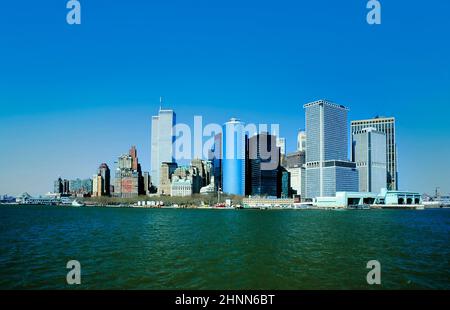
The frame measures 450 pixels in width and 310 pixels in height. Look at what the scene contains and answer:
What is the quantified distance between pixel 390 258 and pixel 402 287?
9980 mm

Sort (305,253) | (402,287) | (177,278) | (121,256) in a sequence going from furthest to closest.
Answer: (305,253) < (121,256) < (177,278) < (402,287)

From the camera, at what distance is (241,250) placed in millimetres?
36250

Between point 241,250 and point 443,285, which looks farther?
point 241,250

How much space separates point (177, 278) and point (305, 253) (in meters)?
14.4

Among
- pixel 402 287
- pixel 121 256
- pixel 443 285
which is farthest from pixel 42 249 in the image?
pixel 443 285

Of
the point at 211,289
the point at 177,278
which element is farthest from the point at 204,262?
the point at 211,289

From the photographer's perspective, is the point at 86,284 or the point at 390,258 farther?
the point at 390,258
